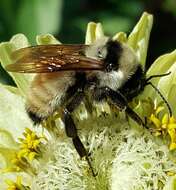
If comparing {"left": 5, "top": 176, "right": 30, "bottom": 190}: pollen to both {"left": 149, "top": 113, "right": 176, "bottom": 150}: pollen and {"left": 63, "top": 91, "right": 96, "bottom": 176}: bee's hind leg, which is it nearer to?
{"left": 63, "top": 91, "right": 96, "bottom": 176}: bee's hind leg

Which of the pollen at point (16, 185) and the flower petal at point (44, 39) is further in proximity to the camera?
the flower petal at point (44, 39)

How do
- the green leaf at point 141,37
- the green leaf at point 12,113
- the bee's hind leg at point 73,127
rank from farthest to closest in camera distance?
the green leaf at point 12,113
the green leaf at point 141,37
the bee's hind leg at point 73,127

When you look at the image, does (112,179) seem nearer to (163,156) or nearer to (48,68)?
(163,156)

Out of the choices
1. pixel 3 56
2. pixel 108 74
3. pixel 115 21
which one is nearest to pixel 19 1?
pixel 115 21

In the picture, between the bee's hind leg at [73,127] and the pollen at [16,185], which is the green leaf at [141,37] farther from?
the pollen at [16,185]

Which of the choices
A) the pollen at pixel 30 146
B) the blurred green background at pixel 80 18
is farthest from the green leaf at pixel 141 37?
the blurred green background at pixel 80 18
